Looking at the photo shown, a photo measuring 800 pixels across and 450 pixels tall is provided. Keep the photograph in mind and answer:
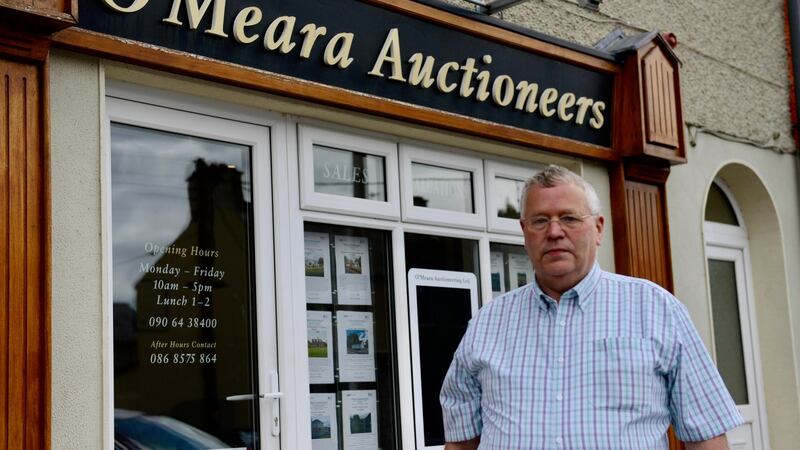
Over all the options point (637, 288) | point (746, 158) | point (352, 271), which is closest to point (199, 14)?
point (352, 271)

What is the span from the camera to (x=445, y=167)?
595cm

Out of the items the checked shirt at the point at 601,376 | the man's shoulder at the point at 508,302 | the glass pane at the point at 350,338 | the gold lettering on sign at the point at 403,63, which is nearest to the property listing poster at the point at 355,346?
the glass pane at the point at 350,338

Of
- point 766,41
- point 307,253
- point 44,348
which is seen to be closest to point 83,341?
point 44,348

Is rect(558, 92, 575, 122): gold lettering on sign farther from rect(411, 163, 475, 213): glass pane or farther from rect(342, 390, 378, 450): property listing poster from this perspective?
rect(342, 390, 378, 450): property listing poster

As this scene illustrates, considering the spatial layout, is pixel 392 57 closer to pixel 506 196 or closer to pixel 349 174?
pixel 349 174

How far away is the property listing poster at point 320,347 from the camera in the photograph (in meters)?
5.09

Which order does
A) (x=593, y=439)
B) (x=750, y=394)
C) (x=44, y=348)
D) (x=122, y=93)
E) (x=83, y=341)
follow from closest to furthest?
(x=593, y=439)
(x=44, y=348)
(x=83, y=341)
(x=122, y=93)
(x=750, y=394)

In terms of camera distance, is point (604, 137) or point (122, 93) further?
point (604, 137)

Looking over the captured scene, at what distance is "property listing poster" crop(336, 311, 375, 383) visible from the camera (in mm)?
5266

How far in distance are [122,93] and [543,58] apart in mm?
2675

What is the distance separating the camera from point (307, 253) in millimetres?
5156

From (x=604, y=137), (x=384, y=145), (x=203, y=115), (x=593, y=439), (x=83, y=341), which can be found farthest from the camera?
(x=604, y=137)

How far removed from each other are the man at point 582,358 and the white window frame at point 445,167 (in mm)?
Result: 2522

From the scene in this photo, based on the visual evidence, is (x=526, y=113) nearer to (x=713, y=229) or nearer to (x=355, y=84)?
(x=355, y=84)
